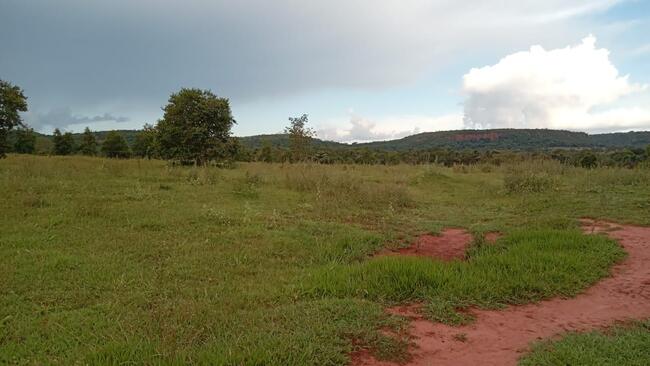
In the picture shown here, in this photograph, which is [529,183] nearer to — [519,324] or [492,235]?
[492,235]

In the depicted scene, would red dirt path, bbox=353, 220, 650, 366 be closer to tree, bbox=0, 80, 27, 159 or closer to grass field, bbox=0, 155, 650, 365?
grass field, bbox=0, 155, 650, 365

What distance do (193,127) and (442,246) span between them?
64.3ft

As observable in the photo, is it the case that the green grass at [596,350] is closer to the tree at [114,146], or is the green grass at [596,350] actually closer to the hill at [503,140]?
the tree at [114,146]

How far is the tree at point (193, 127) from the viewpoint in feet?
79.9

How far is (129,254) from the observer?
19.1ft

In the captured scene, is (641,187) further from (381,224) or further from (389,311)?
(389,311)

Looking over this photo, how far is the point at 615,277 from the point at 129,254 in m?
6.17

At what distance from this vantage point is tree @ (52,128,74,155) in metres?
45.8

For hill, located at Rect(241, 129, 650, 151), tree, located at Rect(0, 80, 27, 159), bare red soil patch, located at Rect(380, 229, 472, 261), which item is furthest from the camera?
hill, located at Rect(241, 129, 650, 151)

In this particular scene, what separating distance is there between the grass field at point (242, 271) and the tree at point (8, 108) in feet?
32.2

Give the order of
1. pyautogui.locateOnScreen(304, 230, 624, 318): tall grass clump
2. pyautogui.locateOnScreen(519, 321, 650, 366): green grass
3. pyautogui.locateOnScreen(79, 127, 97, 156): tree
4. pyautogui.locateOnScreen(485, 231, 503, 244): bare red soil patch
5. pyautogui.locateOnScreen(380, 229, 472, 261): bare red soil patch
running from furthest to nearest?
pyautogui.locateOnScreen(79, 127, 97, 156): tree
pyautogui.locateOnScreen(485, 231, 503, 244): bare red soil patch
pyautogui.locateOnScreen(380, 229, 472, 261): bare red soil patch
pyautogui.locateOnScreen(304, 230, 624, 318): tall grass clump
pyautogui.locateOnScreen(519, 321, 650, 366): green grass

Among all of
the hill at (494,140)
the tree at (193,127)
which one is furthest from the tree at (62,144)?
the tree at (193,127)

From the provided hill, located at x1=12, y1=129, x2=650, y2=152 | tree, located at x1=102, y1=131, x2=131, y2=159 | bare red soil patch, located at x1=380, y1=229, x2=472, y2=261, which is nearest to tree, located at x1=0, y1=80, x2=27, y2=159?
bare red soil patch, located at x1=380, y1=229, x2=472, y2=261

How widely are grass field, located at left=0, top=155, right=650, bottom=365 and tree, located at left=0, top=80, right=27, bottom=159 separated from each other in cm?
983
